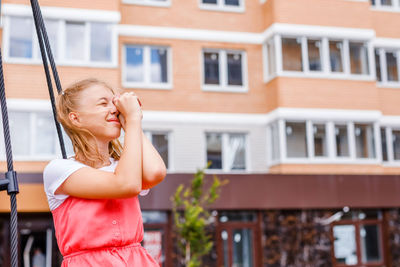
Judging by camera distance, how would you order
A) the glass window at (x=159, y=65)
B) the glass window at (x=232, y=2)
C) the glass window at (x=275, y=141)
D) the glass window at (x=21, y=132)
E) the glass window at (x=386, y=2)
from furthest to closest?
1. the glass window at (x=386, y=2)
2. the glass window at (x=232, y=2)
3. the glass window at (x=159, y=65)
4. the glass window at (x=275, y=141)
5. the glass window at (x=21, y=132)

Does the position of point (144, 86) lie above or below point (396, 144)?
above

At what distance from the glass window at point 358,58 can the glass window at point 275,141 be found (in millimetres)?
2552

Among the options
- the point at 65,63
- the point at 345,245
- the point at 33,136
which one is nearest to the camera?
the point at 33,136

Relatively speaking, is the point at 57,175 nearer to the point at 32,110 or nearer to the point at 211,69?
the point at 32,110

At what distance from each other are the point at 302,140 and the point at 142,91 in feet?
12.7

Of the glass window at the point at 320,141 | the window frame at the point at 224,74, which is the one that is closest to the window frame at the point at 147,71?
the window frame at the point at 224,74

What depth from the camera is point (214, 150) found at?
45.1ft

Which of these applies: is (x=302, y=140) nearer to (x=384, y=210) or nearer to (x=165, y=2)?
(x=384, y=210)

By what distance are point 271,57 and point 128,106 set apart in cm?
1316

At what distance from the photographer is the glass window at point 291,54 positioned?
1401 centimetres

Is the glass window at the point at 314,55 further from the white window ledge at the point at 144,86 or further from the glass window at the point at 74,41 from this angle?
the glass window at the point at 74,41

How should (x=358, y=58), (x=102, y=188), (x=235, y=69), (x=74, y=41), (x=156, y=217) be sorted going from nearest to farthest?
(x=102, y=188) < (x=74, y=41) < (x=156, y=217) < (x=235, y=69) < (x=358, y=58)

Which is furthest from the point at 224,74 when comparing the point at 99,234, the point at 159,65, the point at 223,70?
the point at 99,234

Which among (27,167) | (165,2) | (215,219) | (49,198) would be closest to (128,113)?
(49,198)
